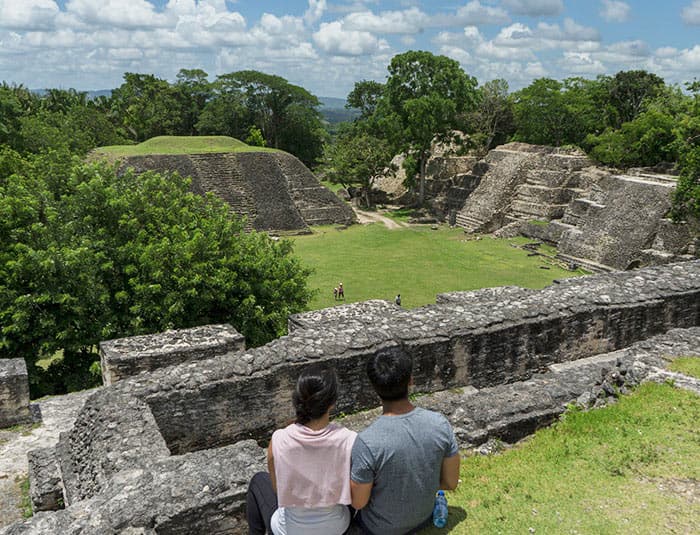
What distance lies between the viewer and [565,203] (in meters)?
34.0

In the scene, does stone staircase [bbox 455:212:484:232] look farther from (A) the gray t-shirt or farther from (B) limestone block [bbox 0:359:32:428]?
(A) the gray t-shirt

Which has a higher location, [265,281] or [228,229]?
[228,229]

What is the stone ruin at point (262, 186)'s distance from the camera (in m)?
35.7

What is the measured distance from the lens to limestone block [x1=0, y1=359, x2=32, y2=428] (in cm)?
855

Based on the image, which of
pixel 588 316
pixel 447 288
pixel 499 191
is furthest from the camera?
pixel 499 191

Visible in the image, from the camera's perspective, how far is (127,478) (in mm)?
5195

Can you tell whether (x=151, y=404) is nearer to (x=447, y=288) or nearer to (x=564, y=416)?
(x=564, y=416)

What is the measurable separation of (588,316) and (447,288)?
12.7 meters

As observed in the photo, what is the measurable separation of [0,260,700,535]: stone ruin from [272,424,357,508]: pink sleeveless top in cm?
75

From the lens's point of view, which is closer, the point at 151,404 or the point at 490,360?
the point at 151,404

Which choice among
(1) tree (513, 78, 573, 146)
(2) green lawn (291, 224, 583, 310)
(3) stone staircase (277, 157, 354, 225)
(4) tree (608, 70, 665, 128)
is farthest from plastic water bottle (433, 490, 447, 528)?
(4) tree (608, 70, 665, 128)

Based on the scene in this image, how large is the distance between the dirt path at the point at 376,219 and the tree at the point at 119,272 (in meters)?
22.1

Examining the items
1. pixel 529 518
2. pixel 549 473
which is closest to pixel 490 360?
pixel 549 473

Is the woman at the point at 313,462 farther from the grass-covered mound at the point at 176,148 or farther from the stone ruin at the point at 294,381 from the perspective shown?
the grass-covered mound at the point at 176,148
